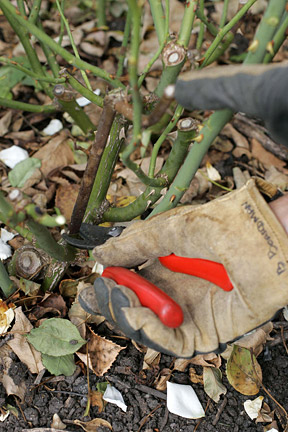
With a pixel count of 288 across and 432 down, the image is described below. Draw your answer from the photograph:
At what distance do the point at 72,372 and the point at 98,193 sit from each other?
0.59 metres

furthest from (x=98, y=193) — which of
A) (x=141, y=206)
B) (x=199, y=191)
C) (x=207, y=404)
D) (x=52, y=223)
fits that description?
(x=207, y=404)

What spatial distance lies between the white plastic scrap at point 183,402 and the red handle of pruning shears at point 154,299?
1.40ft

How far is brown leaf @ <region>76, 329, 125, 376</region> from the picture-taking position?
1483 millimetres

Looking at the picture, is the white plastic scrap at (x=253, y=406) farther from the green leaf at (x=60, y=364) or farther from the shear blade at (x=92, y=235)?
the shear blade at (x=92, y=235)

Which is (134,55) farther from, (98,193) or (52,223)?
(98,193)

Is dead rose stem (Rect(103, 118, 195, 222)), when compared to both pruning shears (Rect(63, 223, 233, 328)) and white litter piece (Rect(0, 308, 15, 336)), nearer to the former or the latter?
pruning shears (Rect(63, 223, 233, 328))

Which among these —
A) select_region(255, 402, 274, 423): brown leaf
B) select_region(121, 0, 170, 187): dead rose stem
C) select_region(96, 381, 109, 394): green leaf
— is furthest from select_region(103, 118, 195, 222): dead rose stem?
select_region(255, 402, 274, 423): brown leaf

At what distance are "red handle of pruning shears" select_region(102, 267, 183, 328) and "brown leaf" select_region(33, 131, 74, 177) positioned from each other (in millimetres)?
946

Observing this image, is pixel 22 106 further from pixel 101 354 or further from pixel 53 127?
pixel 101 354

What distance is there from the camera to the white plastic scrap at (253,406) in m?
1.45

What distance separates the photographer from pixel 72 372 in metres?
1.48

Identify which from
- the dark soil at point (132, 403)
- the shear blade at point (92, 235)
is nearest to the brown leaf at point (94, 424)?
the dark soil at point (132, 403)

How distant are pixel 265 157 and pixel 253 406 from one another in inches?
46.6

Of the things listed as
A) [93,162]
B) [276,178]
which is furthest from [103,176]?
[276,178]
